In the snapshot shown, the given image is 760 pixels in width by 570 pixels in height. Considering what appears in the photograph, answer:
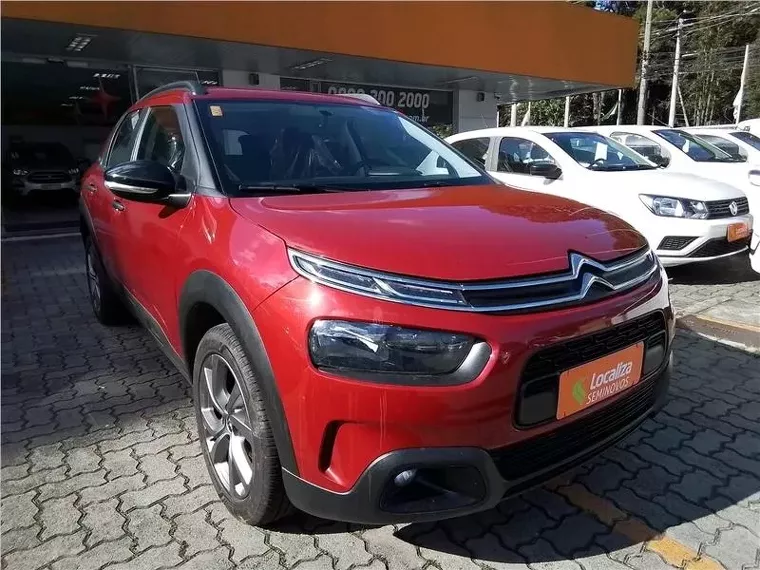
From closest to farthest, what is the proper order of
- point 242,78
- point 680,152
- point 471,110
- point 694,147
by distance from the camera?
point 680,152
point 694,147
point 242,78
point 471,110

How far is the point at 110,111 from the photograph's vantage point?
41.1ft

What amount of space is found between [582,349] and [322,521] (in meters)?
1.21

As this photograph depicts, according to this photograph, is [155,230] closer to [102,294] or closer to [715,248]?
[102,294]

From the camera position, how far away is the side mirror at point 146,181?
7.93 ft

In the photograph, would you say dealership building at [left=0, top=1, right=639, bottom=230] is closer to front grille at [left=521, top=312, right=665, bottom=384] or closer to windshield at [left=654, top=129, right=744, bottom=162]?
windshield at [left=654, top=129, right=744, bottom=162]

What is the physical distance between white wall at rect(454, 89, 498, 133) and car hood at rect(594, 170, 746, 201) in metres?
9.74

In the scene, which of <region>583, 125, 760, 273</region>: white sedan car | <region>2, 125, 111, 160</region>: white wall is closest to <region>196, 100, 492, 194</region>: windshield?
<region>583, 125, 760, 273</region>: white sedan car

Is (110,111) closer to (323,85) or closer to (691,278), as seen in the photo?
(323,85)

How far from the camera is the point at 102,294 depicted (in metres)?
4.34

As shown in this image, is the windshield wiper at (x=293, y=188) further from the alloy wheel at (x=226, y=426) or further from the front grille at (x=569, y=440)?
the front grille at (x=569, y=440)

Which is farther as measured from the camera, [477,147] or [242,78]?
[242,78]

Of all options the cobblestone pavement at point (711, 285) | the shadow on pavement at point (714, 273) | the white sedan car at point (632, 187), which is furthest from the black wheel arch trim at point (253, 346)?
the shadow on pavement at point (714, 273)

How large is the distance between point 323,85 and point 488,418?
12.3m

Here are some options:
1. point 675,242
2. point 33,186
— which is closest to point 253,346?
point 675,242
